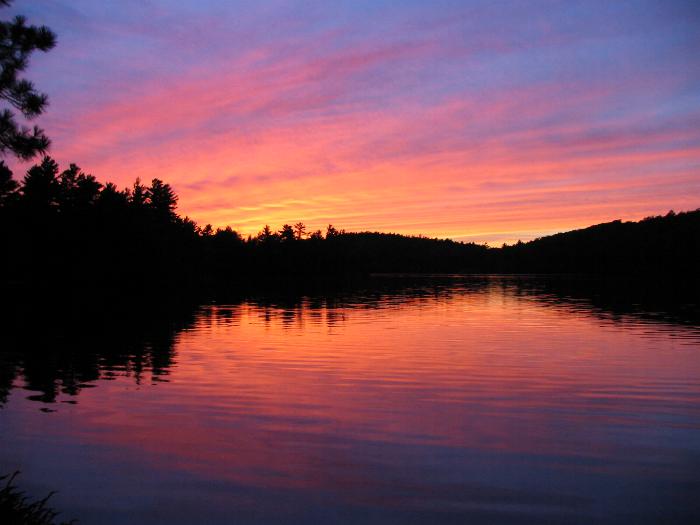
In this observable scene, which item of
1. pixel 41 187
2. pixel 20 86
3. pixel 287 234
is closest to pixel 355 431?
pixel 20 86

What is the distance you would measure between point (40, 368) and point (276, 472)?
12.7 metres

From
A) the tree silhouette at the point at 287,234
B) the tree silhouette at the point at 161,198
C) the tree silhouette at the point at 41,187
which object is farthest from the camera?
the tree silhouette at the point at 287,234

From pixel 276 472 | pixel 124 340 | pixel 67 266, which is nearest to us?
pixel 276 472

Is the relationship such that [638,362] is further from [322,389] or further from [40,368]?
[40,368]

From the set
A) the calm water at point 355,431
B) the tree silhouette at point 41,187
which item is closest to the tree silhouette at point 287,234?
the tree silhouette at point 41,187

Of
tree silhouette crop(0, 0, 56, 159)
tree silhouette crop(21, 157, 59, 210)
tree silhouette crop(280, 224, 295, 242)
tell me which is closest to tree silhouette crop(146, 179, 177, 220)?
tree silhouette crop(21, 157, 59, 210)

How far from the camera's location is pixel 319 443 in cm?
1149

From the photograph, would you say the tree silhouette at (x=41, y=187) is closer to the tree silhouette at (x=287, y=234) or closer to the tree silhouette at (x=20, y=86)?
the tree silhouette at (x=20, y=86)

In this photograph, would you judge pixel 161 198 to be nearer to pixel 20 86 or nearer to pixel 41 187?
pixel 41 187

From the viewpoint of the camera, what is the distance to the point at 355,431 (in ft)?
40.4

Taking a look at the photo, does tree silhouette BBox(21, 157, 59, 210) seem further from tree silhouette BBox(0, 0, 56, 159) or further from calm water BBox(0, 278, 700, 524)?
tree silhouette BBox(0, 0, 56, 159)

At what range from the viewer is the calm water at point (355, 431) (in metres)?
8.75

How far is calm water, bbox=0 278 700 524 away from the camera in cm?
875

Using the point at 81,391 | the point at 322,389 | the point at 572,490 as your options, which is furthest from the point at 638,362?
the point at 81,391
